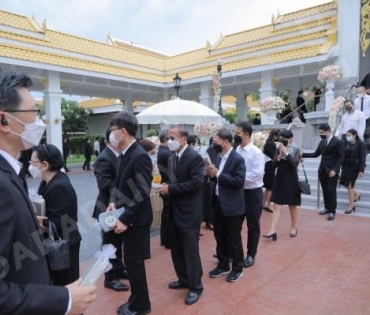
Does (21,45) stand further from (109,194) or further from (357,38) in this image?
(357,38)

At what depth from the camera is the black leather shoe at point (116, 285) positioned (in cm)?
377

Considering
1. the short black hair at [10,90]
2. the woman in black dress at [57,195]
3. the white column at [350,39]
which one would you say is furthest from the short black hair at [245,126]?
the white column at [350,39]

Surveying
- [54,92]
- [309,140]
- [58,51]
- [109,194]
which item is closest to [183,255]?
[109,194]

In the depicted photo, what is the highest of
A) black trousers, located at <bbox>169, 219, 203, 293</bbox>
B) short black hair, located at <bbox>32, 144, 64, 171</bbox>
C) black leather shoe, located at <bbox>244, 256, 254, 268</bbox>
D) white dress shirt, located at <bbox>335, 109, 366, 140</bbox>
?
white dress shirt, located at <bbox>335, 109, 366, 140</bbox>

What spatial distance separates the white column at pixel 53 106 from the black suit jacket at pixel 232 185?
9.85 meters

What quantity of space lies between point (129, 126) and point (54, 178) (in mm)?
825

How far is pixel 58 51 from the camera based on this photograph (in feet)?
41.7

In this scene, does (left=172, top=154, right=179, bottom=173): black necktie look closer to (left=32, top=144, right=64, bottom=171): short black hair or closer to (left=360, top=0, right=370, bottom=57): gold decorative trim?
(left=32, top=144, right=64, bottom=171): short black hair

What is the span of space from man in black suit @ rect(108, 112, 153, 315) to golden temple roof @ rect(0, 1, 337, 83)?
915cm

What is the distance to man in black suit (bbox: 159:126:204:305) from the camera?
3414 mm

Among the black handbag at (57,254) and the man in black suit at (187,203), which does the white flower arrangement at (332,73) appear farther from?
the black handbag at (57,254)

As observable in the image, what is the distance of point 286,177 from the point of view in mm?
5430

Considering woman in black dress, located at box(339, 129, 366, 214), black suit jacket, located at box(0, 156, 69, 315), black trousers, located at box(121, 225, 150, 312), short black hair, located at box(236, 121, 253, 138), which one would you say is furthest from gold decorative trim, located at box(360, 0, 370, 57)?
black suit jacket, located at box(0, 156, 69, 315)

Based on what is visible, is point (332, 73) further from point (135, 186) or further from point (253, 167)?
point (135, 186)
